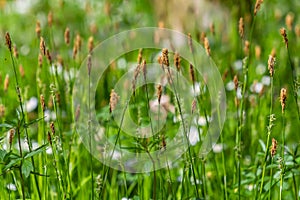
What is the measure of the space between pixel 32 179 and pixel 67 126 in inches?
24.1

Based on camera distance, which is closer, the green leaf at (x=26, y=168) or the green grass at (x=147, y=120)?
the green leaf at (x=26, y=168)

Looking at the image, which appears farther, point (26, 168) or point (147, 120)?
point (147, 120)

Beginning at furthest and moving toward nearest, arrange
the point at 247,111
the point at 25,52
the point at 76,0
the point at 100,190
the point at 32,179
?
the point at 76,0
the point at 25,52
the point at 247,111
the point at 32,179
the point at 100,190

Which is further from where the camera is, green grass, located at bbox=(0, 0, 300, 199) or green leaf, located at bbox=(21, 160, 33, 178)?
green grass, located at bbox=(0, 0, 300, 199)

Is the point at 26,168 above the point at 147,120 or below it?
below

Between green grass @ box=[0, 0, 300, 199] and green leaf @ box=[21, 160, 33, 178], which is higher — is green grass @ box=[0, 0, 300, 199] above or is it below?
above

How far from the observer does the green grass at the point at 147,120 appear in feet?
4.72

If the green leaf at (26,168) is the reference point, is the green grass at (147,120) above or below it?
above

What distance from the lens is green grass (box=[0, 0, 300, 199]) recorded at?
144cm

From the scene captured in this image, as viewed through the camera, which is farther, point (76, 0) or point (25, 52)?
point (76, 0)

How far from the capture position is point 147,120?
64.4 inches

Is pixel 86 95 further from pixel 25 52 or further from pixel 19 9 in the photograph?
pixel 19 9

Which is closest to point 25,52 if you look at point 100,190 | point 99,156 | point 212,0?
point 212,0

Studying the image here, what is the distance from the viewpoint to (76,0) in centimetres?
424
